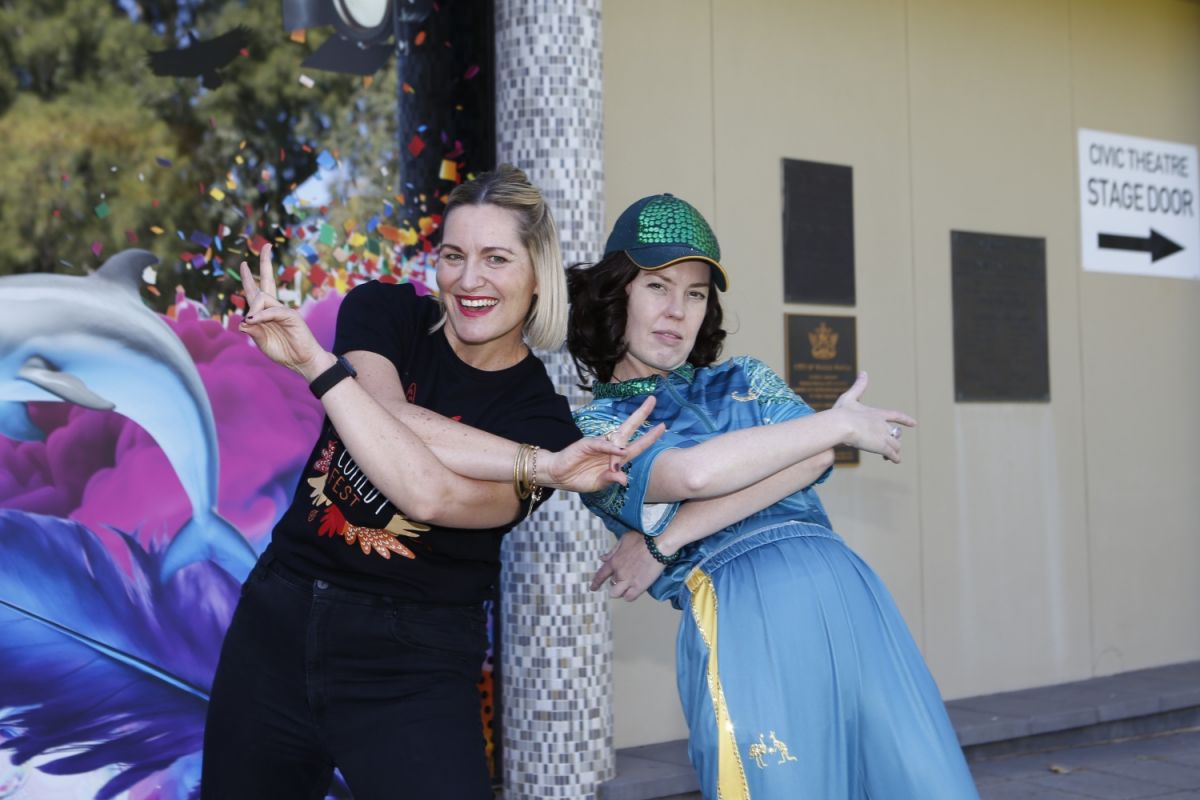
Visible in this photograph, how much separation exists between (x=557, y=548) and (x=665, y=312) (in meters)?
2.60

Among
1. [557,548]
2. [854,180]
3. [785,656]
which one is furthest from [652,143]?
[785,656]

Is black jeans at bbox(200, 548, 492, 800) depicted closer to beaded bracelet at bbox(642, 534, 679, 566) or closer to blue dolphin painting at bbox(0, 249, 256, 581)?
beaded bracelet at bbox(642, 534, 679, 566)

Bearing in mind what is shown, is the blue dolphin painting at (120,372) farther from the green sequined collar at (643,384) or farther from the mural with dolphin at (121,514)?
the green sequined collar at (643,384)

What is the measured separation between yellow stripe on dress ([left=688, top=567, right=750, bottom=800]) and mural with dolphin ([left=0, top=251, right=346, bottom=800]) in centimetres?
280

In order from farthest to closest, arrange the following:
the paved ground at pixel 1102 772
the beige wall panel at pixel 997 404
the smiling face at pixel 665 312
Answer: the beige wall panel at pixel 997 404
the paved ground at pixel 1102 772
the smiling face at pixel 665 312

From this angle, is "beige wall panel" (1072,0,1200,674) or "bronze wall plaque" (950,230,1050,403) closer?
"bronze wall plaque" (950,230,1050,403)

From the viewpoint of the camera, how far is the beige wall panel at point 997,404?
24.7ft

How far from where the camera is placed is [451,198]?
2.87m

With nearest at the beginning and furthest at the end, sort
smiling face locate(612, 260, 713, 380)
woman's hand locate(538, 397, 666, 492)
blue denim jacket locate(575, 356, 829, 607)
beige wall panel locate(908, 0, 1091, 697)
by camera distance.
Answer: woman's hand locate(538, 397, 666, 492) → blue denim jacket locate(575, 356, 829, 607) → smiling face locate(612, 260, 713, 380) → beige wall panel locate(908, 0, 1091, 697)

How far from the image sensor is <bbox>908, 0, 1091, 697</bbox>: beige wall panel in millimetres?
7539

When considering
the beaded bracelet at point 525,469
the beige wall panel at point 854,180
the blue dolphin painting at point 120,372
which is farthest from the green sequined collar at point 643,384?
the beige wall panel at point 854,180

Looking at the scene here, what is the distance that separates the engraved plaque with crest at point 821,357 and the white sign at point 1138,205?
2.05 m

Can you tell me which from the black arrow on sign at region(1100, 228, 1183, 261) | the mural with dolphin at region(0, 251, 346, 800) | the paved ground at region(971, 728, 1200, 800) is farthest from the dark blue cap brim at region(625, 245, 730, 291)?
the black arrow on sign at region(1100, 228, 1183, 261)

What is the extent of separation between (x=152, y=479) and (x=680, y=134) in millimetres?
2906
